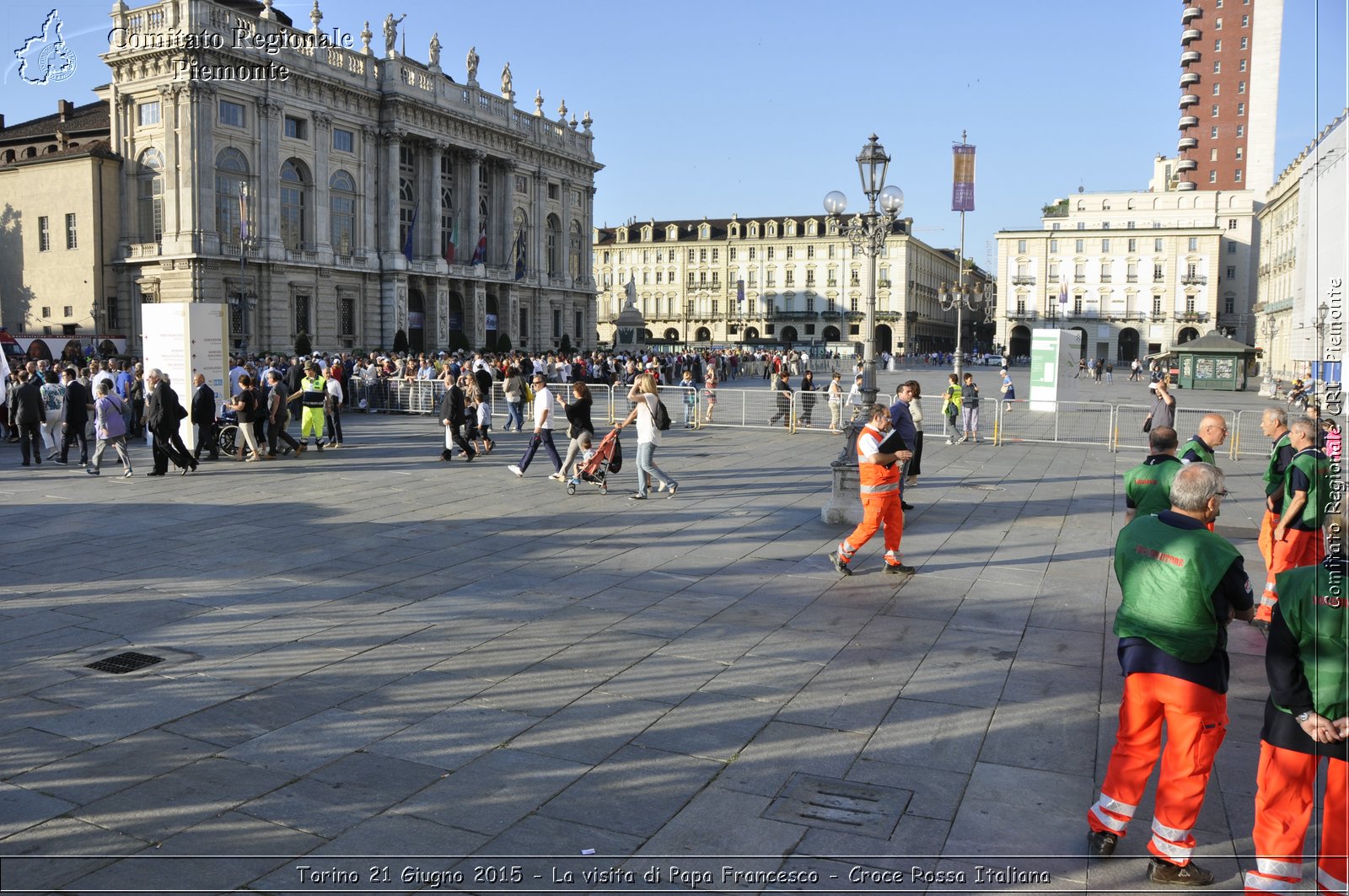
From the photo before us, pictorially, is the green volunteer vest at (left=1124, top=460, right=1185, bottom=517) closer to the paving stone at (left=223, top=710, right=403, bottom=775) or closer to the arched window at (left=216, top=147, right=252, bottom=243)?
the paving stone at (left=223, top=710, right=403, bottom=775)

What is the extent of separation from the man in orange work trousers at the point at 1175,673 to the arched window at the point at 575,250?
68.5m

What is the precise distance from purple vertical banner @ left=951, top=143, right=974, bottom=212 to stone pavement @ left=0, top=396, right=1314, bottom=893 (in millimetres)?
24930

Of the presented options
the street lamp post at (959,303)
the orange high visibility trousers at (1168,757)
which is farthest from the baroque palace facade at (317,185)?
the orange high visibility trousers at (1168,757)

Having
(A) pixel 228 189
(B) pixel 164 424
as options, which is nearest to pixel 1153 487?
(B) pixel 164 424

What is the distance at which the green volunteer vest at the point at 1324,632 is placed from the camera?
11.9 feet

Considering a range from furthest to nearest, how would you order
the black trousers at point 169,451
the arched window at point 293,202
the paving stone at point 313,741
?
the arched window at point 293,202 → the black trousers at point 169,451 → the paving stone at point 313,741

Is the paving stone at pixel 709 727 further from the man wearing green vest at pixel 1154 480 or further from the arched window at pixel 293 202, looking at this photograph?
the arched window at pixel 293 202

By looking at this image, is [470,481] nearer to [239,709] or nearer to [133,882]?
[239,709]

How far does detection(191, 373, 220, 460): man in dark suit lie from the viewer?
55.2ft

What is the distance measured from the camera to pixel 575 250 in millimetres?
72125

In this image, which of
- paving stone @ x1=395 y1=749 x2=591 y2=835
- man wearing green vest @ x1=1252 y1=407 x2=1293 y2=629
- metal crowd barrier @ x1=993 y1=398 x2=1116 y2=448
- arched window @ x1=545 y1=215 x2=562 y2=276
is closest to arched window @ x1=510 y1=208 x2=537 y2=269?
arched window @ x1=545 y1=215 x2=562 y2=276

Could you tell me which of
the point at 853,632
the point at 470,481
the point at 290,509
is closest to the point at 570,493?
the point at 470,481

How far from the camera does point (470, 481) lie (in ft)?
51.2

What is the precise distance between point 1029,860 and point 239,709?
181 inches
